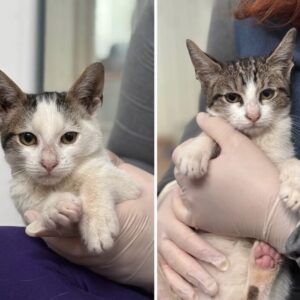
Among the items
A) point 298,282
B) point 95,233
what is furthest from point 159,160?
point 298,282

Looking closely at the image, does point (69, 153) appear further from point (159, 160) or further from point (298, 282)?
point (298, 282)

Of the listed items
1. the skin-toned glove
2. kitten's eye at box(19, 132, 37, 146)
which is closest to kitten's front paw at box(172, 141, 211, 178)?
the skin-toned glove

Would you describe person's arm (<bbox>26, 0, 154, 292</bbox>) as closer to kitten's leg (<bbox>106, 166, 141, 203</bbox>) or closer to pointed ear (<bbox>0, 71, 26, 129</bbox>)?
kitten's leg (<bbox>106, 166, 141, 203</bbox>)

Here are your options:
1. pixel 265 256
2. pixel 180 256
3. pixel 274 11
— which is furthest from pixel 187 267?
pixel 274 11

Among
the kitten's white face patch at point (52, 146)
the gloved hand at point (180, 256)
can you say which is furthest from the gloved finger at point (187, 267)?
the kitten's white face patch at point (52, 146)

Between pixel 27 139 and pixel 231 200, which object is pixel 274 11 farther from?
pixel 27 139

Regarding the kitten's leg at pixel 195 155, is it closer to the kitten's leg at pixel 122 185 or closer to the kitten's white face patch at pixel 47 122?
the kitten's leg at pixel 122 185
